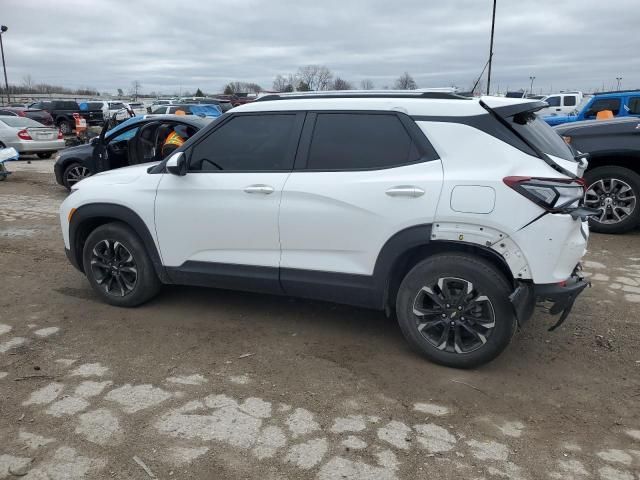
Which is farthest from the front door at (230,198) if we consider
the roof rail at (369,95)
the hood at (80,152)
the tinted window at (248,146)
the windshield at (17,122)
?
the windshield at (17,122)

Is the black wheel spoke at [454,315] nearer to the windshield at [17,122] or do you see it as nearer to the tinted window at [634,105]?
the tinted window at [634,105]

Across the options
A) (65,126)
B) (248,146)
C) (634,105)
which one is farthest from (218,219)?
(65,126)

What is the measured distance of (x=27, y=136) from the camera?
15836mm

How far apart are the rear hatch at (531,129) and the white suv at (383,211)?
0.02 meters

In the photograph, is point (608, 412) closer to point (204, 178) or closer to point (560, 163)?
point (560, 163)

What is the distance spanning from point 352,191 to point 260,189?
708mm

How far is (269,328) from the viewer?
4.32 m

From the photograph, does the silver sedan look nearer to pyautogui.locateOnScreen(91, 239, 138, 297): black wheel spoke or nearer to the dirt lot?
the dirt lot

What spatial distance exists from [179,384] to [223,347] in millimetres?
583

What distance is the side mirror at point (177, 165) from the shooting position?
410 centimetres

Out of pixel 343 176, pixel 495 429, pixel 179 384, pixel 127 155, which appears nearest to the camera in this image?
pixel 495 429

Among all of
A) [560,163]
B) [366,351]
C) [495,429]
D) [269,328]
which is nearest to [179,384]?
[269,328]

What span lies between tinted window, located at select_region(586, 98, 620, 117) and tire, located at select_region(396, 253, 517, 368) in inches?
382

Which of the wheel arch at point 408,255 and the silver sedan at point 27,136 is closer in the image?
the wheel arch at point 408,255
